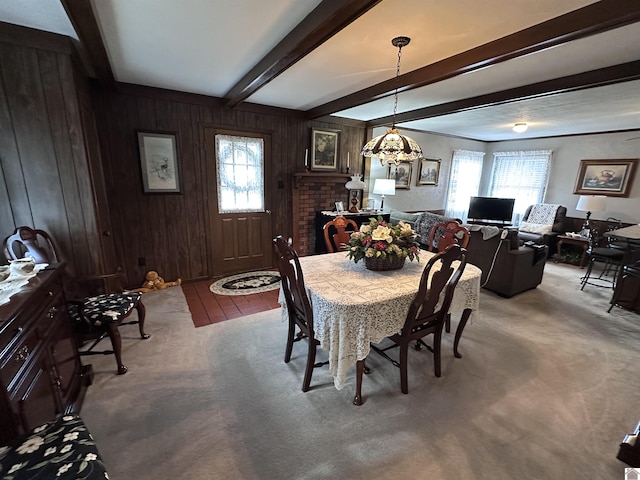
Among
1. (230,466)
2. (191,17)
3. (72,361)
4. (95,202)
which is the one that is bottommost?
(230,466)

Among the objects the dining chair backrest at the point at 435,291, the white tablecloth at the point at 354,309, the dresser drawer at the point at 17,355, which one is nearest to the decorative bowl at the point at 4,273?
the dresser drawer at the point at 17,355

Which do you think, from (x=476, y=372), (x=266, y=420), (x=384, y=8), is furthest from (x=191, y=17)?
(x=476, y=372)

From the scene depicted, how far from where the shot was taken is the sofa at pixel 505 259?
11.4ft

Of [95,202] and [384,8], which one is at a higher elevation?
[384,8]

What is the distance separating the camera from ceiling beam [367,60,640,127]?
2303 millimetres

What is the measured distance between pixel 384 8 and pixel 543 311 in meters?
3.50

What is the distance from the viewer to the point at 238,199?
13.4 ft

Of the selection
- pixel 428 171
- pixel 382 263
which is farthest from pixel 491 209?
pixel 382 263

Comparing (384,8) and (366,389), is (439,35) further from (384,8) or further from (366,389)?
(366,389)

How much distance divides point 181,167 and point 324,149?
2.20m

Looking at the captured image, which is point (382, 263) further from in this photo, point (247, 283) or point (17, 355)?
point (247, 283)

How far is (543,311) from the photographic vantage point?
326 centimetres

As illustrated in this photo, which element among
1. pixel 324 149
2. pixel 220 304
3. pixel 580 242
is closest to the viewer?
pixel 220 304

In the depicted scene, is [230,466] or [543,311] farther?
[543,311]
